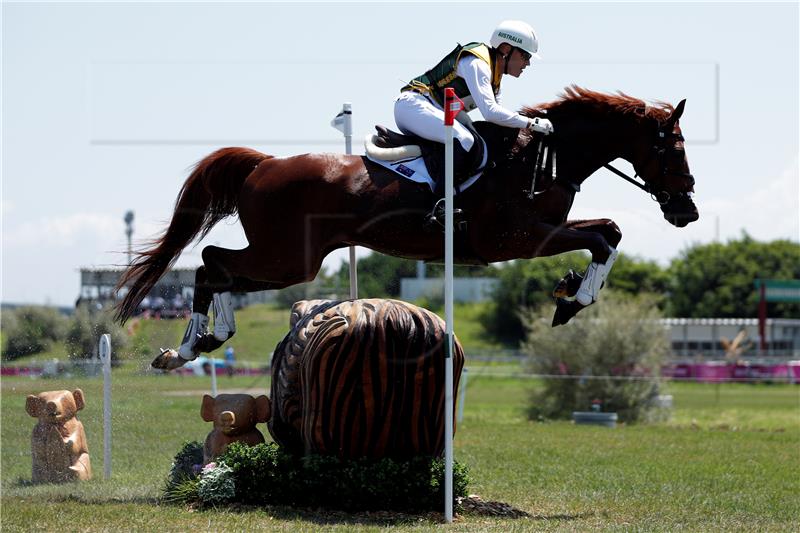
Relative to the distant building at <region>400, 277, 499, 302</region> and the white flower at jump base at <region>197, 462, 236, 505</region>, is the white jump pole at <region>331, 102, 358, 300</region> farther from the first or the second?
the distant building at <region>400, 277, 499, 302</region>

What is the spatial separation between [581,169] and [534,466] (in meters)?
4.28

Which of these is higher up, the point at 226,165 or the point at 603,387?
the point at 226,165

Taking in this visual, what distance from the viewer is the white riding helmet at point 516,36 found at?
276 inches

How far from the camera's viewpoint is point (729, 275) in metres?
61.5

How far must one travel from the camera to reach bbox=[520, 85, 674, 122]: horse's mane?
7.28 metres

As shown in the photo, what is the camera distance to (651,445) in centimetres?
1320

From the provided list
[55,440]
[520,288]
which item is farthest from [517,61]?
[520,288]

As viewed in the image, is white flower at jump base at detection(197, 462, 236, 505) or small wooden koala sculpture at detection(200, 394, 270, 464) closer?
white flower at jump base at detection(197, 462, 236, 505)

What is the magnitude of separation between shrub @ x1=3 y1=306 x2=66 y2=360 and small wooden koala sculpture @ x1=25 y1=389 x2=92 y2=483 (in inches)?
151

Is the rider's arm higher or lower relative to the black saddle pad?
higher

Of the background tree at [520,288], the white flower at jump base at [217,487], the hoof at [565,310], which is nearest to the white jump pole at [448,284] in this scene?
the hoof at [565,310]

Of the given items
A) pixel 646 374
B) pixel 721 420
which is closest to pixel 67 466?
pixel 646 374

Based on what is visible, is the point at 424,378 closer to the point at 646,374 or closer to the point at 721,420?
the point at 646,374

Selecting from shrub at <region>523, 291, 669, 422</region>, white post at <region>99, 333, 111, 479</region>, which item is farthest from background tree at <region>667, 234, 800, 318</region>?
white post at <region>99, 333, 111, 479</region>
